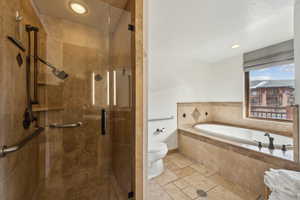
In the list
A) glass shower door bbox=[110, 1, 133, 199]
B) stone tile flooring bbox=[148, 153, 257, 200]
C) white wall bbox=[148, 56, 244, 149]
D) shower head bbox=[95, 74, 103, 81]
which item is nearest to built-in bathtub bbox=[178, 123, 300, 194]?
stone tile flooring bbox=[148, 153, 257, 200]

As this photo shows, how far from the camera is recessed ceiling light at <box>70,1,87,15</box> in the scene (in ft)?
4.20

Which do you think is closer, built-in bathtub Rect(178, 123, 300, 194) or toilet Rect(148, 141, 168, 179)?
built-in bathtub Rect(178, 123, 300, 194)

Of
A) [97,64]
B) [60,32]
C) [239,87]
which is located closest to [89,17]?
[60,32]

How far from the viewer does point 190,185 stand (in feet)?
5.31

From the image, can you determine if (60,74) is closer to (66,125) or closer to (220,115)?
(66,125)

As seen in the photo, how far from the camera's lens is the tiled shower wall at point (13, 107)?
2.46ft

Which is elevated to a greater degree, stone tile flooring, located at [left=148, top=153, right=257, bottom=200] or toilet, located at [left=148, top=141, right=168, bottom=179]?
toilet, located at [left=148, top=141, right=168, bottom=179]

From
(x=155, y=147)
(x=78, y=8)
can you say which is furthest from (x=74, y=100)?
(x=155, y=147)

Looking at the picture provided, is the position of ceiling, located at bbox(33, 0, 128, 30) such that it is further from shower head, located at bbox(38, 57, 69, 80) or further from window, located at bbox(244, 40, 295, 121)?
window, located at bbox(244, 40, 295, 121)

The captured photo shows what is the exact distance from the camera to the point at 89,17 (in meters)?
1.41

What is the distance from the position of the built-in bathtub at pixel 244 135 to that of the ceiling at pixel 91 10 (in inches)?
93.7

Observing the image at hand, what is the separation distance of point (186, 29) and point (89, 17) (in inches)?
49.9

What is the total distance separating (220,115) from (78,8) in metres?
3.52

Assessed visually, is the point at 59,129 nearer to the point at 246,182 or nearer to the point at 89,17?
the point at 89,17
